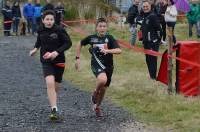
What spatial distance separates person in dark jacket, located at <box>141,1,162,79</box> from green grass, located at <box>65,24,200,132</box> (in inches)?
17.9

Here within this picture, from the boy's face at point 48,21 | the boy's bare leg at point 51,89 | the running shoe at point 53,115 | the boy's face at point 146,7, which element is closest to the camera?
the running shoe at point 53,115

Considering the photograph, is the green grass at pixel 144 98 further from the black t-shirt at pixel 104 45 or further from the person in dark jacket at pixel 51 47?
the person in dark jacket at pixel 51 47

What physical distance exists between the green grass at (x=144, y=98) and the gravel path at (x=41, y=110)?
34cm

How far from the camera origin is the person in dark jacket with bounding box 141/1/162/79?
12.9m

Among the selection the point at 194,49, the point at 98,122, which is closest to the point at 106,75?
the point at 98,122

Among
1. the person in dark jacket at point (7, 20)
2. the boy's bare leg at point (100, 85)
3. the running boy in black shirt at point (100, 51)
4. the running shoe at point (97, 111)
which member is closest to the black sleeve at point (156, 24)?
the running boy in black shirt at point (100, 51)

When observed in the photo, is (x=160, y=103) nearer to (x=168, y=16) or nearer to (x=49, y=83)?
(x=49, y=83)

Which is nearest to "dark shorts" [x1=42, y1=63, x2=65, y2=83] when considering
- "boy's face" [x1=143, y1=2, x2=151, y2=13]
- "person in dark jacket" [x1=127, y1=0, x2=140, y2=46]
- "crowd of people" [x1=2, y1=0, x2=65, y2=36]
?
"boy's face" [x1=143, y1=2, x2=151, y2=13]

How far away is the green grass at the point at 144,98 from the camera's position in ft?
28.7

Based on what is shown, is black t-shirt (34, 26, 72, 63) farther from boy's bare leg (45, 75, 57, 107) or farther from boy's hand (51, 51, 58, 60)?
boy's bare leg (45, 75, 57, 107)

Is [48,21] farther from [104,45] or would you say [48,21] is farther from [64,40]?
[104,45]

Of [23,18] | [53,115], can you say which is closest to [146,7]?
[53,115]

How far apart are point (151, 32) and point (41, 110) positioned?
4087 mm

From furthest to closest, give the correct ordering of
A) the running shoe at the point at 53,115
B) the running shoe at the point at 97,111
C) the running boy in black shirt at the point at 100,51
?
the running shoe at the point at 97,111, the running boy in black shirt at the point at 100,51, the running shoe at the point at 53,115
